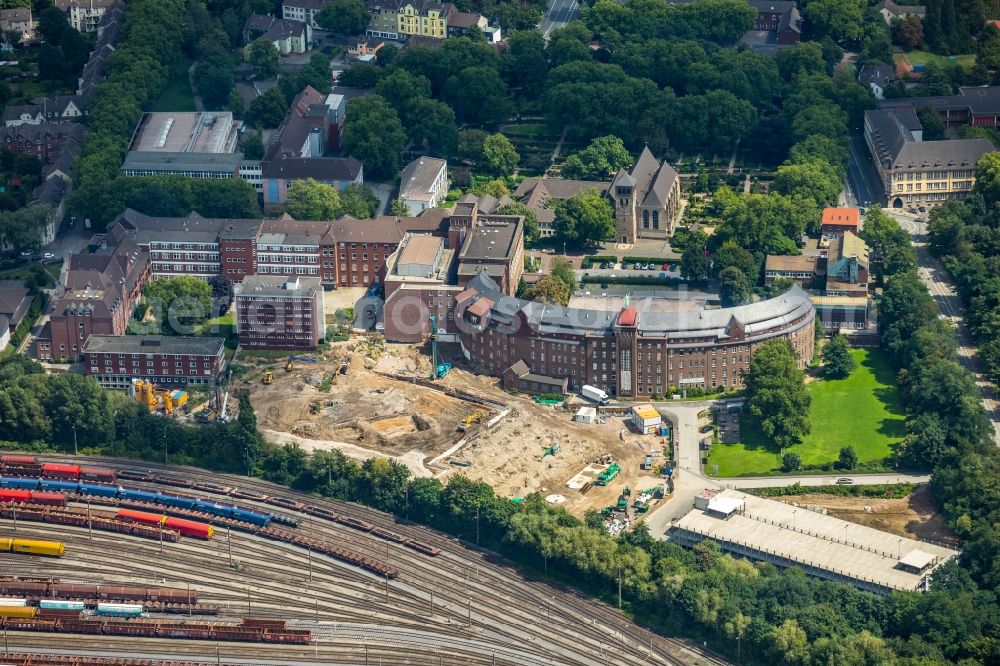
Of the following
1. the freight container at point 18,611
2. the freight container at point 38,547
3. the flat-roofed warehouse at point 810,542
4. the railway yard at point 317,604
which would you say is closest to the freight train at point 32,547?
the freight container at point 38,547

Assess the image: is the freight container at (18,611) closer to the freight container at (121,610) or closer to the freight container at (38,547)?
the freight container at (121,610)

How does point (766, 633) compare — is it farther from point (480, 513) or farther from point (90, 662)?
point (90, 662)

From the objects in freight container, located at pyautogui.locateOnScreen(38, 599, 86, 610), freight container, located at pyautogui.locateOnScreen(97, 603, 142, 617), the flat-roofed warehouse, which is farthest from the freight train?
the flat-roofed warehouse

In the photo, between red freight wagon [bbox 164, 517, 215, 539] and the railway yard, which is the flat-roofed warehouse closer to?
the railway yard

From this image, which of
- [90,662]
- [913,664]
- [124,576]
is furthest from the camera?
[124,576]

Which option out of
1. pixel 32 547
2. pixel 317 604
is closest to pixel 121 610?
pixel 32 547

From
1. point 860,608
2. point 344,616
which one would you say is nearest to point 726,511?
point 860,608

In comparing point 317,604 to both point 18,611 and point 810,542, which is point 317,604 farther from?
point 810,542
